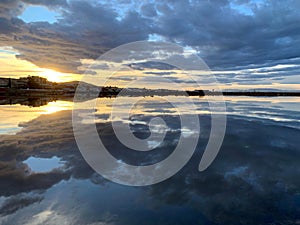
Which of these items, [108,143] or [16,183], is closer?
[16,183]

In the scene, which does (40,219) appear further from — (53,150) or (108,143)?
(108,143)

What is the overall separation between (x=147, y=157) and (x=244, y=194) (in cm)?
428

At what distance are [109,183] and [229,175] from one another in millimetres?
3819

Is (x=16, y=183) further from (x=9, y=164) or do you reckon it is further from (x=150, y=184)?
(x=150, y=184)

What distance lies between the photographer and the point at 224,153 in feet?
33.7

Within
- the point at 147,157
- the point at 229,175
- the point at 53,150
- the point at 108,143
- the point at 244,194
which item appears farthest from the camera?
the point at 108,143

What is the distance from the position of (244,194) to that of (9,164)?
7.98 meters

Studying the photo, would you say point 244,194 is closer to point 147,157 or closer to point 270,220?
point 270,220

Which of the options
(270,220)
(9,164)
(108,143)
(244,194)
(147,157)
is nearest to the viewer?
(270,220)

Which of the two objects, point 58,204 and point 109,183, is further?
point 109,183

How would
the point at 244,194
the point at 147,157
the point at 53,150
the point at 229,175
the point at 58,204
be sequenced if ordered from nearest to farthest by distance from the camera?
the point at 58,204, the point at 244,194, the point at 229,175, the point at 147,157, the point at 53,150

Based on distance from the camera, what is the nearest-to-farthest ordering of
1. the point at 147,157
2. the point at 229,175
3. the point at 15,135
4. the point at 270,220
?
the point at 270,220
the point at 229,175
the point at 147,157
the point at 15,135

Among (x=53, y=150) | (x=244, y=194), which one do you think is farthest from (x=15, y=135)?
(x=244, y=194)

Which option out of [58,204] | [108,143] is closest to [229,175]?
[58,204]
